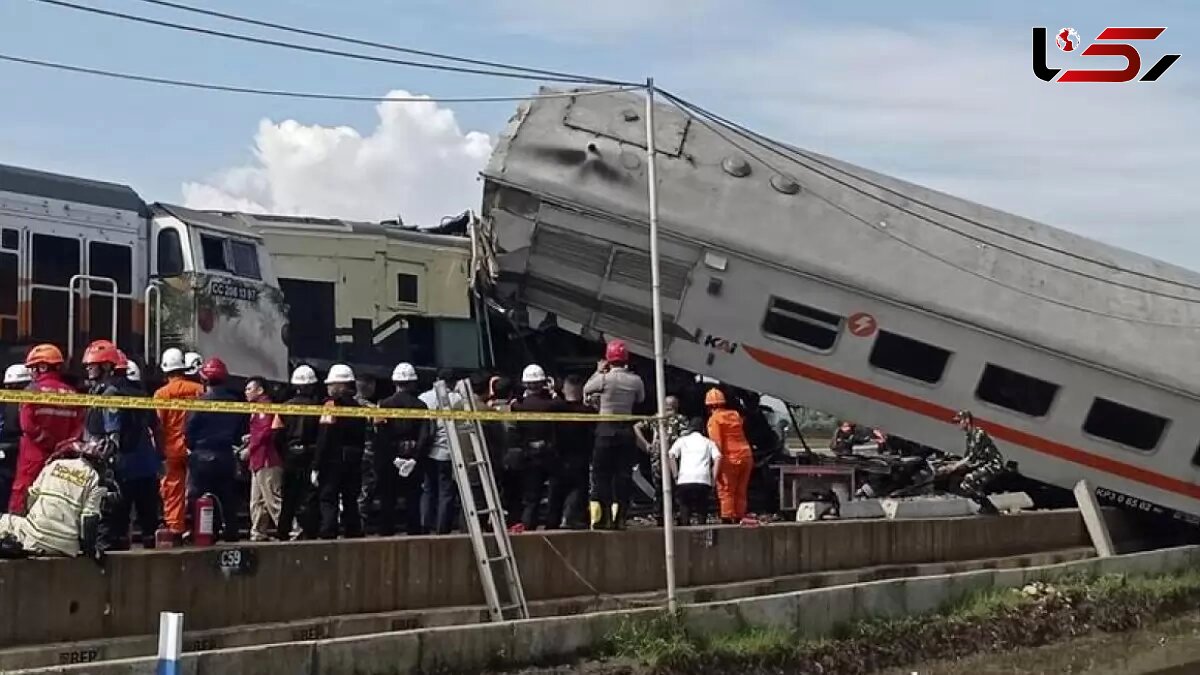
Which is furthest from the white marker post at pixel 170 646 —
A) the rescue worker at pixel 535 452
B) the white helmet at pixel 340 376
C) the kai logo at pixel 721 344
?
the kai logo at pixel 721 344

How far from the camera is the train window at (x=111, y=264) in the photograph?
50.3 feet

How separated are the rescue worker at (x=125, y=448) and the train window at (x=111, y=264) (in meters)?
5.06

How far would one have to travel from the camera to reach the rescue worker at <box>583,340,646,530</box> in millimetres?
12461

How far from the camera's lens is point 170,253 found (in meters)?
16.0

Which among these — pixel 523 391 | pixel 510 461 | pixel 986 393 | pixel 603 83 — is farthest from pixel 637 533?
pixel 986 393

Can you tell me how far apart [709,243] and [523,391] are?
350 cm

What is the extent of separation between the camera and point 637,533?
41.5ft

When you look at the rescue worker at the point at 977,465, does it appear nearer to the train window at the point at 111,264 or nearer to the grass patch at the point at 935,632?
the grass patch at the point at 935,632

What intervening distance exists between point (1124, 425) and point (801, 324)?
415 centimetres

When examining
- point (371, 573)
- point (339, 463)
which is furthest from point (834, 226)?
point (371, 573)

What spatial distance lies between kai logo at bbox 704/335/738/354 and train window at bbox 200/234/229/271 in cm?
551

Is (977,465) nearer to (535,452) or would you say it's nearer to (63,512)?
(535,452)

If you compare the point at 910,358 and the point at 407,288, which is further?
the point at 407,288

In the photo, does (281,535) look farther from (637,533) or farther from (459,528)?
(637,533)
